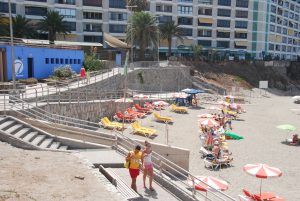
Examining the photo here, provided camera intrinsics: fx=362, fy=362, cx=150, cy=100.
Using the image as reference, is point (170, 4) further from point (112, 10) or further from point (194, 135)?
point (194, 135)

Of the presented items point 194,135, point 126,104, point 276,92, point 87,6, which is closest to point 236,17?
point 276,92

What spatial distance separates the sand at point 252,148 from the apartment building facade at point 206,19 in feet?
116

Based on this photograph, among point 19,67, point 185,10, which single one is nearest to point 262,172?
point 19,67

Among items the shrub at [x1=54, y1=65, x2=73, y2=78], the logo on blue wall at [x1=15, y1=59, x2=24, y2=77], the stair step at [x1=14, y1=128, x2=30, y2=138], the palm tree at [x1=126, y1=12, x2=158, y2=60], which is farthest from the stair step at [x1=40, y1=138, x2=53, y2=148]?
the palm tree at [x1=126, y1=12, x2=158, y2=60]

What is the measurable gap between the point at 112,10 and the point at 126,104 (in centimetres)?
3858

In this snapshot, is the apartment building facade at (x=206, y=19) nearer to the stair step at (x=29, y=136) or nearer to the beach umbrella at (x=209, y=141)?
the beach umbrella at (x=209, y=141)

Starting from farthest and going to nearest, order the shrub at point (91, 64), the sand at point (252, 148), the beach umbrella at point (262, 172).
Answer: the shrub at point (91, 64)
the sand at point (252, 148)
the beach umbrella at point (262, 172)

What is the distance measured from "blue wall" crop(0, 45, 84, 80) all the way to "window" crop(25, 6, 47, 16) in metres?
23.5

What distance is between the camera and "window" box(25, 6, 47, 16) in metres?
60.2

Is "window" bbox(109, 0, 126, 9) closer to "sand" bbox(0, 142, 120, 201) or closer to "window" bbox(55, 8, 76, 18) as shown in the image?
"window" bbox(55, 8, 76, 18)

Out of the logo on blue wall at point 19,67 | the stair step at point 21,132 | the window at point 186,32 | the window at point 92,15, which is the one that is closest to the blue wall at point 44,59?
the logo on blue wall at point 19,67

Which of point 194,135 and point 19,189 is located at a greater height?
point 19,189

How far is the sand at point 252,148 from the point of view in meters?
16.9

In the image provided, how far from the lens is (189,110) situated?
3869 cm
